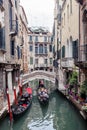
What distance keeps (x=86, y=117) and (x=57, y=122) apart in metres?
1.71

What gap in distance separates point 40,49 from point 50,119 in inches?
1203

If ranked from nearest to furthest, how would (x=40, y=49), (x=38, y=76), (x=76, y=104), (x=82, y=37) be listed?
(x=82, y=37), (x=76, y=104), (x=38, y=76), (x=40, y=49)

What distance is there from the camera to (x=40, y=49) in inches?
1655

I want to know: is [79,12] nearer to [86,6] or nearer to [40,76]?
[86,6]

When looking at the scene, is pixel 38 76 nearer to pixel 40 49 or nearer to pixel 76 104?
pixel 76 104

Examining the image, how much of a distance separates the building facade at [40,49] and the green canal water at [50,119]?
26705 mm

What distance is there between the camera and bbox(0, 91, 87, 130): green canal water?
1030 cm

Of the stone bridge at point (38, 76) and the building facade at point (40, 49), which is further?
the building facade at point (40, 49)

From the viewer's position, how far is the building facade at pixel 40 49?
4150 cm

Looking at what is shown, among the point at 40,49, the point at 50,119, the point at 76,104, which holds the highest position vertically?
the point at 40,49

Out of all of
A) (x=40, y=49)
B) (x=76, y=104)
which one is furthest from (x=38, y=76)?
(x=40, y=49)

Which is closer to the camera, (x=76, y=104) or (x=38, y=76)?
(x=76, y=104)

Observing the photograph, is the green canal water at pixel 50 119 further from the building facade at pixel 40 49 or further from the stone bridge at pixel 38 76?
the building facade at pixel 40 49

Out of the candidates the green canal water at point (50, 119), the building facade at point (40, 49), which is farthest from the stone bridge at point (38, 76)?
the building facade at point (40, 49)
